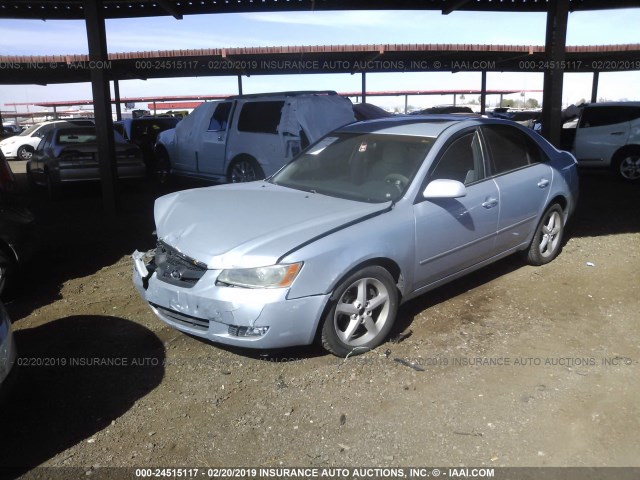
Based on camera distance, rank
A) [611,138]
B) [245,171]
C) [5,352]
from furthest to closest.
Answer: [611,138] → [245,171] → [5,352]

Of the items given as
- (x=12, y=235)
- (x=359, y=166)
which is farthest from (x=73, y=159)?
(x=359, y=166)

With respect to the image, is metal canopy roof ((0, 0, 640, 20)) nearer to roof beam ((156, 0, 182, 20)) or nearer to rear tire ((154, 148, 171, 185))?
roof beam ((156, 0, 182, 20))

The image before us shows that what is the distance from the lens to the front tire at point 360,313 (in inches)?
141

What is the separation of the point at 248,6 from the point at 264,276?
7.60 metres

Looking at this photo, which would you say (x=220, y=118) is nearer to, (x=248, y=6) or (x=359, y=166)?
(x=248, y=6)

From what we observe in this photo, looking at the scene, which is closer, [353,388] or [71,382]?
[353,388]

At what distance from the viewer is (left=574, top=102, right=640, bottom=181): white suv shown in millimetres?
11336

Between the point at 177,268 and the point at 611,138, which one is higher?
the point at 177,268

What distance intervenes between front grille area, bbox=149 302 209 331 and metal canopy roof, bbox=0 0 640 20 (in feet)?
23.1

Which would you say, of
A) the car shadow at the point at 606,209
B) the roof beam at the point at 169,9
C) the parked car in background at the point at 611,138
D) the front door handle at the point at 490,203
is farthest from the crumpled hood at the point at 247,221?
the parked car in background at the point at 611,138

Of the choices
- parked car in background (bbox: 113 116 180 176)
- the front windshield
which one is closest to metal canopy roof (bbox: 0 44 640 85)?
parked car in background (bbox: 113 116 180 176)

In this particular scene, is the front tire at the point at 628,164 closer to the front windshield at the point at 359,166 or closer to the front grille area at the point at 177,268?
the front windshield at the point at 359,166

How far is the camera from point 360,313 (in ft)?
12.2

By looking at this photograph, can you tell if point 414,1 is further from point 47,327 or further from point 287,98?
point 47,327
